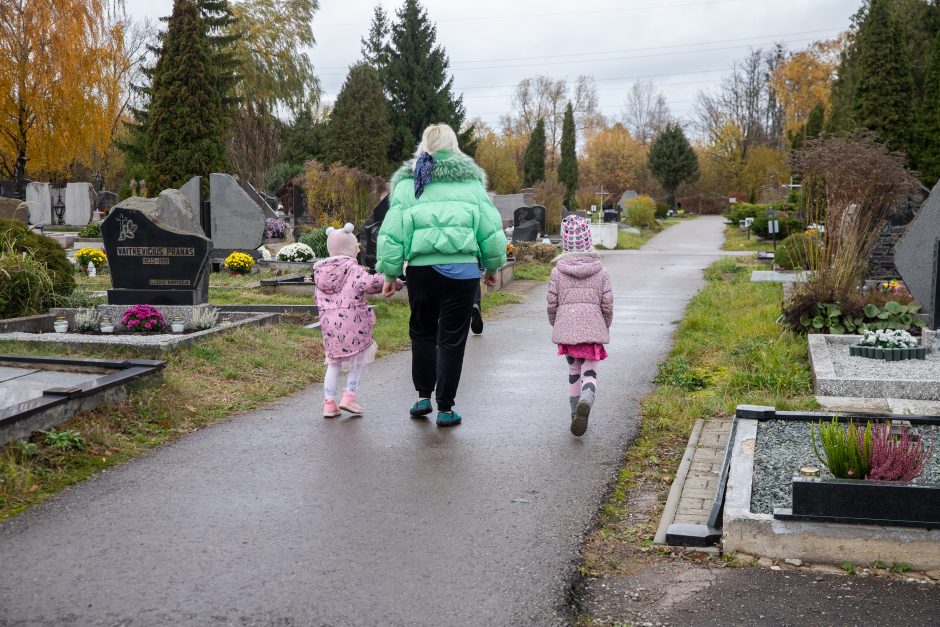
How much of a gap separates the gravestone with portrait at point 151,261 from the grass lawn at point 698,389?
5366 millimetres

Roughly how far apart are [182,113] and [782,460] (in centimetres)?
2598

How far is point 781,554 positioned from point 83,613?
9.42 feet

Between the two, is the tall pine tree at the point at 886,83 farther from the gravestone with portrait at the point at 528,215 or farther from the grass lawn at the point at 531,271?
the grass lawn at the point at 531,271

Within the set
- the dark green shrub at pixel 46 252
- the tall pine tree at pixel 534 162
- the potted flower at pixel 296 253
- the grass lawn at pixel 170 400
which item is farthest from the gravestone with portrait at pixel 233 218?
the tall pine tree at pixel 534 162

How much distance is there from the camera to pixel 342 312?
22.4 ft

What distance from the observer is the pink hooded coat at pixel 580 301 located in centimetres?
631

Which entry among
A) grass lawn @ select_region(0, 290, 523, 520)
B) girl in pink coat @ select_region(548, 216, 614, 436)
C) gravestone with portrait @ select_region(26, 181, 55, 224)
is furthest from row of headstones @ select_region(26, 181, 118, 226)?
girl in pink coat @ select_region(548, 216, 614, 436)

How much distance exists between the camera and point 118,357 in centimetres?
827

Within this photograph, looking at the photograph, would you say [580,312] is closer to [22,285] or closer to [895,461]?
[895,461]

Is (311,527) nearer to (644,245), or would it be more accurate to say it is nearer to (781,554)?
(781,554)

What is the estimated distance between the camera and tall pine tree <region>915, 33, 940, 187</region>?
2319 cm

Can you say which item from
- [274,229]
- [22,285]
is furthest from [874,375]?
[274,229]

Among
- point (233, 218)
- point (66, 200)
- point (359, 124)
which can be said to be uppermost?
point (359, 124)

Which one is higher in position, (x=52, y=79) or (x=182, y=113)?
(x=52, y=79)
